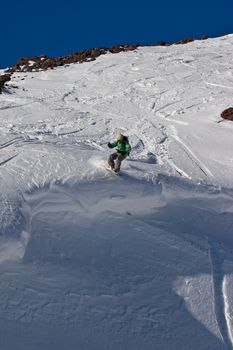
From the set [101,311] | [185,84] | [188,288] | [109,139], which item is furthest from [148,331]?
[185,84]

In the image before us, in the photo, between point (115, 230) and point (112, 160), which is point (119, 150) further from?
point (115, 230)

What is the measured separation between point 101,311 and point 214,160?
9081mm

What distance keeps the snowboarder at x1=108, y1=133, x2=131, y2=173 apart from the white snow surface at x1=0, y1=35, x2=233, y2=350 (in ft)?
1.03

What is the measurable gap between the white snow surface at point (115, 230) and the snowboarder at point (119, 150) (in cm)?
31

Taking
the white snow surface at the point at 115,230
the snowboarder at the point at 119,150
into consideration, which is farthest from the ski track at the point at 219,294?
the snowboarder at the point at 119,150

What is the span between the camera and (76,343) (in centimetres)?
754

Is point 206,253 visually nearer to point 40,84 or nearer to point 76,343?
point 76,343

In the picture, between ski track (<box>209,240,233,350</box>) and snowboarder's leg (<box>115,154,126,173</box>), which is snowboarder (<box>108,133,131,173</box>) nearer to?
snowboarder's leg (<box>115,154,126,173</box>)

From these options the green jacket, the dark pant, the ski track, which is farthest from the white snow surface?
the green jacket

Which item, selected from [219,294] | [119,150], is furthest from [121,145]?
[219,294]

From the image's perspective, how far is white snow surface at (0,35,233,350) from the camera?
803 cm

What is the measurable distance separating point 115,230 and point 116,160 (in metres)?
2.82

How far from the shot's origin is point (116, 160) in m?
13.1

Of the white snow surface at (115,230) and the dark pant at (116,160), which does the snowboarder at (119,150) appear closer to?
the dark pant at (116,160)
